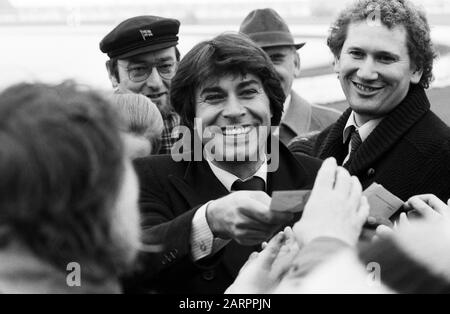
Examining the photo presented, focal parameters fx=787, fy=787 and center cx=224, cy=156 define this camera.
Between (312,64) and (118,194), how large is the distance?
12.0 m

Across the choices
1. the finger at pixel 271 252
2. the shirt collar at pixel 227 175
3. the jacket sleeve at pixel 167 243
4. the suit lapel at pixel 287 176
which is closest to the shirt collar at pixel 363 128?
the suit lapel at pixel 287 176

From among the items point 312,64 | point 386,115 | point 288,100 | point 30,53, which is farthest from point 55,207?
point 312,64

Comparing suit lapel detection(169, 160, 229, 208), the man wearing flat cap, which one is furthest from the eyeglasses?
suit lapel detection(169, 160, 229, 208)

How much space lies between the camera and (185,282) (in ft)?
8.61

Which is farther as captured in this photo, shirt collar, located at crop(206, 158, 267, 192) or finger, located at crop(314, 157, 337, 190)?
shirt collar, located at crop(206, 158, 267, 192)

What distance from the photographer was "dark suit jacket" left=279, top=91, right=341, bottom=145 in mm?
5125

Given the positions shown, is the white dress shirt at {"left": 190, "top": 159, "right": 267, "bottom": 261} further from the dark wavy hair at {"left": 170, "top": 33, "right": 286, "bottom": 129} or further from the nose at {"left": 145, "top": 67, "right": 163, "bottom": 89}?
the nose at {"left": 145, "top": 67, "right": 163, "bottom": 89}

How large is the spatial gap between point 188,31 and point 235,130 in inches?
495

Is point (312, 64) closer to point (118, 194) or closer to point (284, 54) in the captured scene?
point (284, 54)

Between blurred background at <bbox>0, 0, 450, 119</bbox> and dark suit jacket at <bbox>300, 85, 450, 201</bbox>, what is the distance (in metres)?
0.74

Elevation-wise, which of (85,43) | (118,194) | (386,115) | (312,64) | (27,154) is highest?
(27,154)

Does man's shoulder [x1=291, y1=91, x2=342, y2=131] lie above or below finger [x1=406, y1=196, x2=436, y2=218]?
below

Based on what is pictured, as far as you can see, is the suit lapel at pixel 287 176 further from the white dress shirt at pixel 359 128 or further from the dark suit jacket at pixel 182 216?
the white dress shirt at pixel 359 128

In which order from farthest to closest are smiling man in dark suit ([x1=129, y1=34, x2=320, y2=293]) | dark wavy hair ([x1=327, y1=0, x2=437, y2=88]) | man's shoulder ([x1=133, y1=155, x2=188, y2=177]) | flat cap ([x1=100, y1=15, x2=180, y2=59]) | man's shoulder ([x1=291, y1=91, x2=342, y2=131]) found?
man's shoulder ([x1=291, y1=91, x2=342, y2=131])
flat cap ([x1=100, y1=15, x2=180, y2=59])
dark wavy hair ([x1=327, y1=0, x2=437, y2=88])
man's shoulder ([x1=133, y1=155, x2=188, y2=177])
smiling man in dark suit ([x1=129, y1=34, x2=320, y2=293])
